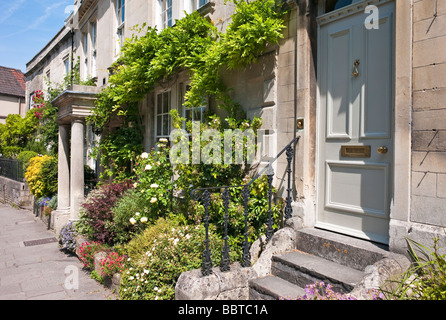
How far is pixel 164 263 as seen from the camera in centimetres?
426

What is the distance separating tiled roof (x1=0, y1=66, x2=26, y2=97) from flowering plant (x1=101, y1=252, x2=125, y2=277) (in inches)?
1050

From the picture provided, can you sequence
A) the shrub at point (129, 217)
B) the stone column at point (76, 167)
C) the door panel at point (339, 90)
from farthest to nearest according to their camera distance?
the stone column at point (76, 167) → the shrub at point (129, 217) → the door panel at point (339, 90)

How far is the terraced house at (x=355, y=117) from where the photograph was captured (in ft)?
10.2

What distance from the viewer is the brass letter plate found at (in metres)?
3.73

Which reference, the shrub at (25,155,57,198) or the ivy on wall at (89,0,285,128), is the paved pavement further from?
the ivy on wall at (89,0,285,128)

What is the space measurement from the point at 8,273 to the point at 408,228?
6246 millimetres

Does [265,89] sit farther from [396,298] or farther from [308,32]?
[396,298]

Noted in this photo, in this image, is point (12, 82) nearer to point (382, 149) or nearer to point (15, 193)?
point (15, 193)

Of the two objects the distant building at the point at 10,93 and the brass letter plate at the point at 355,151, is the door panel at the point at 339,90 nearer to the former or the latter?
the brass letter plate at the point at 355,151

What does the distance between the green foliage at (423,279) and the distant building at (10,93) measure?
29573 millimetres

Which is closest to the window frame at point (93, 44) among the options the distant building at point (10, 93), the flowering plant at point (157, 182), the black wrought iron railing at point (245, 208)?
the flowering plant at point (157, 182)

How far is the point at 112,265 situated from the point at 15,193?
10723mm

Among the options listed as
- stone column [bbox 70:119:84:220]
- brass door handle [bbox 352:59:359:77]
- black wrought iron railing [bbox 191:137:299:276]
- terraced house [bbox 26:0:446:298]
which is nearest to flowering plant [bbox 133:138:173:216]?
black wrought iron railing [bbox 191:137:299:276]
